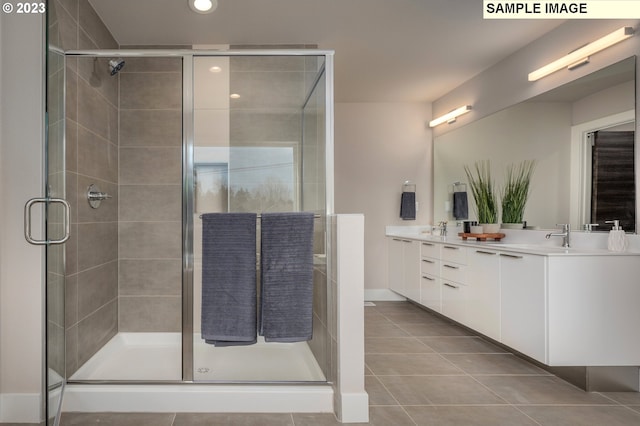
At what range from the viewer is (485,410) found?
89.0 inches

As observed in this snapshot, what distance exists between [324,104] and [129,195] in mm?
1682

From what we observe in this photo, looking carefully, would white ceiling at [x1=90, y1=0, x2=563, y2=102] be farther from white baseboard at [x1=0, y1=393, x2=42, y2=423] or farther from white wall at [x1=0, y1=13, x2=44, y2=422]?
white baseboard at [x1=0, y1=393, x2=42, y2=423]

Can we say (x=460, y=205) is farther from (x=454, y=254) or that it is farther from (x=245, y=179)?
(x=245, y=179)

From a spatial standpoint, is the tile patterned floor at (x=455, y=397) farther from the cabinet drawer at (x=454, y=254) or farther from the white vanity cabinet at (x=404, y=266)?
the white vanity cabinet at (x=404, y=266)

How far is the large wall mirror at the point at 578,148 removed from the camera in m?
2.67

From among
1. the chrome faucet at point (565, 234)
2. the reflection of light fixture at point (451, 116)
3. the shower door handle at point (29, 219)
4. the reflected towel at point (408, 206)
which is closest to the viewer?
the shower door handle at point (29, 219)

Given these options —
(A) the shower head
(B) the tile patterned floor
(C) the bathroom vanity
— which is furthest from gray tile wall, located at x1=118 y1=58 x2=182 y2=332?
(C) the bathroom vanity

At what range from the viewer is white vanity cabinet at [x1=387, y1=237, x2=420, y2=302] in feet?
14.8

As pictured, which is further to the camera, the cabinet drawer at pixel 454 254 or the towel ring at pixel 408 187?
the towel ring at pixel 408 187

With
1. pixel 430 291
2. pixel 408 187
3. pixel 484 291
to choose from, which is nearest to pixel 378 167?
pixel 408 187

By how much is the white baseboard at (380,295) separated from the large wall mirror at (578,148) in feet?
6.43

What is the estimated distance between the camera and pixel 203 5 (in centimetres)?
287

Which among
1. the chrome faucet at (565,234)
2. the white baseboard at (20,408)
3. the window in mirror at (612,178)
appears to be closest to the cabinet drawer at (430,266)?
the chrome faucet at (565,234)

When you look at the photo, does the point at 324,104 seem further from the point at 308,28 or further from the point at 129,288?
the point at 129,288
